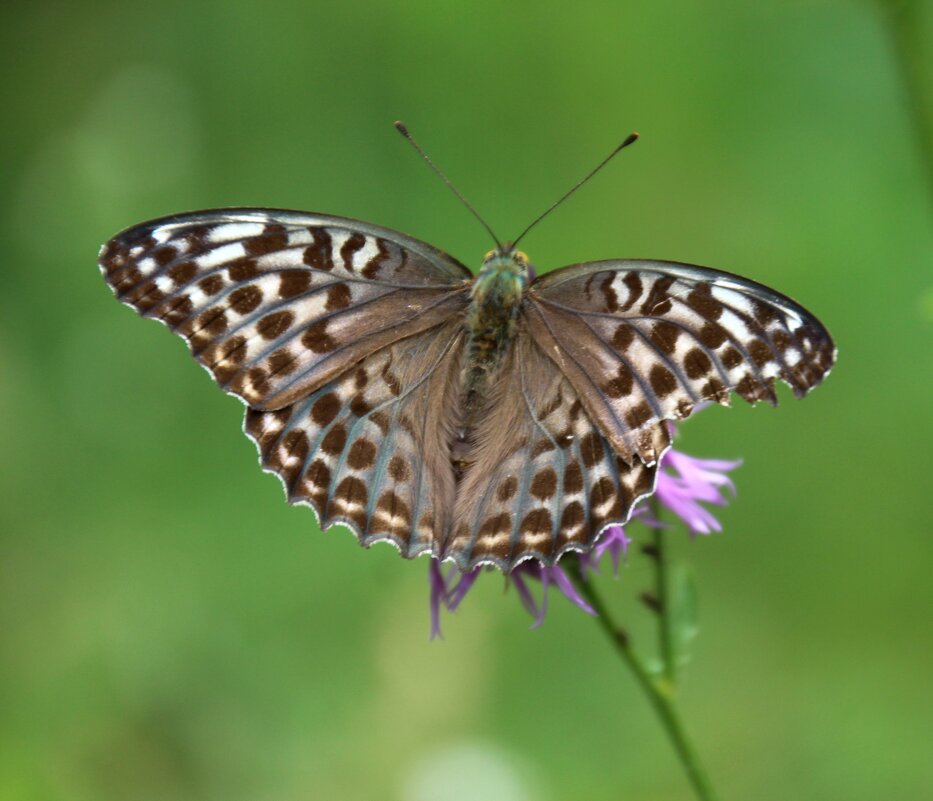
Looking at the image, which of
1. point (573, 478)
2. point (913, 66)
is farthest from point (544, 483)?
point (913, 66)

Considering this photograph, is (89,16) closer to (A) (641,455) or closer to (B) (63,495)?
(B) (63,495)

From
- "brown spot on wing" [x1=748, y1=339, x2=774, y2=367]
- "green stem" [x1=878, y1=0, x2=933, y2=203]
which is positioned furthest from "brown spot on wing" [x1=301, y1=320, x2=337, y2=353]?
"green stem" [x1=878, y1=0, x2=933, y2=203]

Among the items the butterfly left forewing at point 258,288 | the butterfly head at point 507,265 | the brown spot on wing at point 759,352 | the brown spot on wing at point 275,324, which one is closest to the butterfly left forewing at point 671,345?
the brown spot on wing at point 759,352

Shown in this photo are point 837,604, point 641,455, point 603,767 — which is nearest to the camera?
point 641,455

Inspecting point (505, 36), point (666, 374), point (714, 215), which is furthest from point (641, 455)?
point (505, 36)

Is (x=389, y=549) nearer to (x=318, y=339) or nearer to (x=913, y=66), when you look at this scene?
(x=318, y=339)

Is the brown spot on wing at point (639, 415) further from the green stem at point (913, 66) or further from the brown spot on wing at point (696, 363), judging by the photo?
the green stem at point (913, 66)
